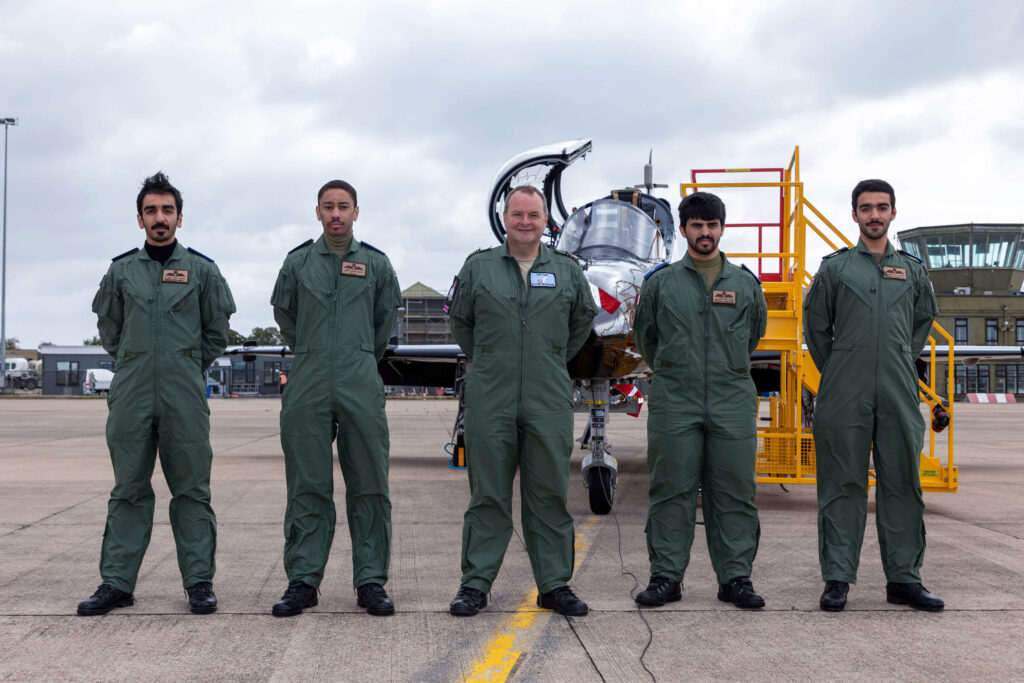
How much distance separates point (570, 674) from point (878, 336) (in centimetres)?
257

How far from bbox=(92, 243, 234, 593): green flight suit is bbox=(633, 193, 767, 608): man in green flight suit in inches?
94.7

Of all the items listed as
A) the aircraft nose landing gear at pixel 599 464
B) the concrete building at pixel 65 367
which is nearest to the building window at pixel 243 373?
the concrete building at pixel 65 367

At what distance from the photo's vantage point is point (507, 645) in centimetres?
405

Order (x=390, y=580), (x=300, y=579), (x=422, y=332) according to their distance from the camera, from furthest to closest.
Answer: (x=422, y=332), (x=390, y=580), (x=300, y=579)

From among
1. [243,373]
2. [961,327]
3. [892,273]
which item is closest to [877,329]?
[892,273]

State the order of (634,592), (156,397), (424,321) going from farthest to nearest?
(424,321) < (634,592) < (156,397)

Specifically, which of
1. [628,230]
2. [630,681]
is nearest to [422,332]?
[628,230]

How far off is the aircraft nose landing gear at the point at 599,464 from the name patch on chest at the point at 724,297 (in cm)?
320

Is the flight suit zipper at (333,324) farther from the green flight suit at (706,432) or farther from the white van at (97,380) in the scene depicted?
the white van at (97,380)

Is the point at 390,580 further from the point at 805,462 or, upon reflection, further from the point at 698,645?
→ the point at 805,462

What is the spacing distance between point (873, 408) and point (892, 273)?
77 centimetres

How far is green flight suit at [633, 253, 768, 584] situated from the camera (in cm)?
493

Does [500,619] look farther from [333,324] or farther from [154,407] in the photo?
[154,407]

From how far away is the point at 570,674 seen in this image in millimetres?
3641
